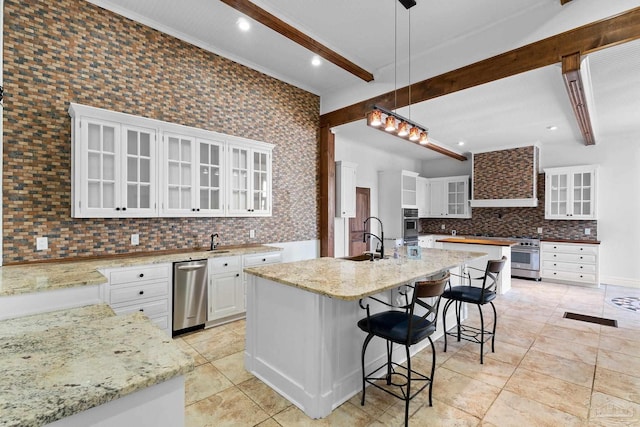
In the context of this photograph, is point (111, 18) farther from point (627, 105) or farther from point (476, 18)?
point (627, 105)

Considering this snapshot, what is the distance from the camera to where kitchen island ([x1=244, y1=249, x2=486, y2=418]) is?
212 cm

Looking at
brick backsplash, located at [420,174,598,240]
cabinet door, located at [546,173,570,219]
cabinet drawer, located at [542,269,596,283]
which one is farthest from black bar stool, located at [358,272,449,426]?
brick backsplash, located at [420,174,598,240]

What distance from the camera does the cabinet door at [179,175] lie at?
3.59 m

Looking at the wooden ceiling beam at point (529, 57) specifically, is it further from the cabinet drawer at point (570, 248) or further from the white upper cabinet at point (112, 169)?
the cabinet drawer at point (570, 248)

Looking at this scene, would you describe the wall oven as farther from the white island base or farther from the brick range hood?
the white island base

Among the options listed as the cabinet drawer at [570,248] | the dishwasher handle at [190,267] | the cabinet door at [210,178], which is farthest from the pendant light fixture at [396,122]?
the cabinet drawer at [570,248]

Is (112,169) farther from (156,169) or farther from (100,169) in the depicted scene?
(156,169)

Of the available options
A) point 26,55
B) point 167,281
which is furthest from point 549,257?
point 26,55

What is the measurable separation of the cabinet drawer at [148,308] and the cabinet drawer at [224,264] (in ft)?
1.94

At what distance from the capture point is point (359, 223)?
693 cm

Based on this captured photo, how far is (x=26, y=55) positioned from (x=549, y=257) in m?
8.60

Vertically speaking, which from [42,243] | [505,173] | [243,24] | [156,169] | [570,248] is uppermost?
[243,24]

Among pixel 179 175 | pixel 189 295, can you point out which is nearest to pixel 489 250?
pixel 189 295

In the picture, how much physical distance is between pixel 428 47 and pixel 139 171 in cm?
379
